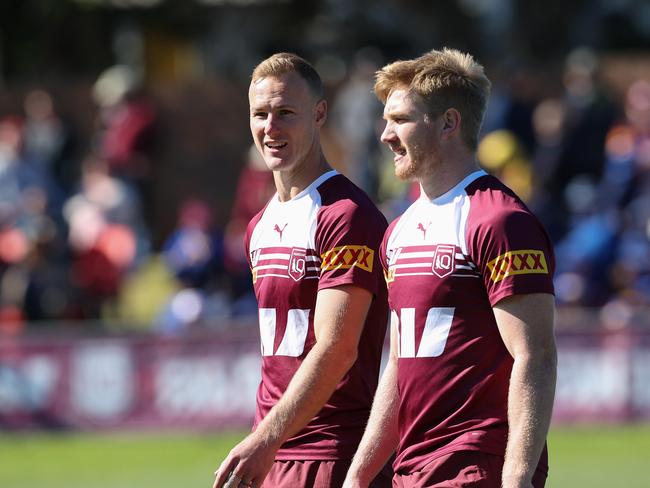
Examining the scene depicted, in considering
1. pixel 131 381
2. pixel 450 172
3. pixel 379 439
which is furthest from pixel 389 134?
pixel 131 381

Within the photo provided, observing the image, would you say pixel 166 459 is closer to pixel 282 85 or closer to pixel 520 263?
pixel 282 85

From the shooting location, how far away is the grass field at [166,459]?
12.5 meters

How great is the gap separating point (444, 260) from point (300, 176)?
104 centimetres

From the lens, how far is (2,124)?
21.0 m

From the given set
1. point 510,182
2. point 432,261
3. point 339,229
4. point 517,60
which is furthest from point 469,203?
point 517,60

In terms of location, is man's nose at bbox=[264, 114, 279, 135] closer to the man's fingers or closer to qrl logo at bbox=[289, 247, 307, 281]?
qrl logo at bbox=[289, 247, 307, 281]

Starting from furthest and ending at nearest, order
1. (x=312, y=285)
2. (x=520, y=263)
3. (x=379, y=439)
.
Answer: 1. (x=312, y=285)
2. (x=379, y=439)
3. (x=520, y=263)

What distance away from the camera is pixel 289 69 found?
19.1 feet

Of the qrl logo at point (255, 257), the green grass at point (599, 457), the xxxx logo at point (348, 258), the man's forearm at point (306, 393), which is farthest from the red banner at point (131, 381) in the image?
the man's forearm at point (306, 393)

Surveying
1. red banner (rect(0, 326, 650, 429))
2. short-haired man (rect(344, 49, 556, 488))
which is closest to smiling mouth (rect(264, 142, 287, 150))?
short-haired man (rect(344, 49, 556, 488))

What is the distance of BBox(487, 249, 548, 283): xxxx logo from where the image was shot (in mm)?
4832

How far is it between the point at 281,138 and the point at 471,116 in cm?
93

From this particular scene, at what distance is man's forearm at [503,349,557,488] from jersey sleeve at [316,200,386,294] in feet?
3.14

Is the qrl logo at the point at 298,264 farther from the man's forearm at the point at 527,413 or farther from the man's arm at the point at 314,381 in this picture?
the man's forearm at the point at 527,413
